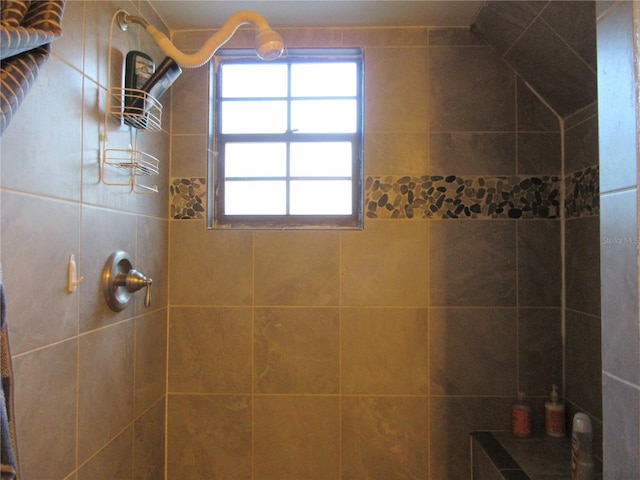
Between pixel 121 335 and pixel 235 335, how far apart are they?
1.47ft

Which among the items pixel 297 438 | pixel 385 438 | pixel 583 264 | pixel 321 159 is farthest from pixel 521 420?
pixel 321 159

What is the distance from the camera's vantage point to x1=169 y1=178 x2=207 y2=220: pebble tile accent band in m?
1.53

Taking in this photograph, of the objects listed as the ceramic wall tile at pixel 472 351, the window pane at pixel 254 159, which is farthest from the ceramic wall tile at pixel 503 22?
the ceramic wall tile at pixel 472 351

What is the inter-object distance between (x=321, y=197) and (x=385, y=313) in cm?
54

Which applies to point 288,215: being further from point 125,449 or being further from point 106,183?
point 125,449

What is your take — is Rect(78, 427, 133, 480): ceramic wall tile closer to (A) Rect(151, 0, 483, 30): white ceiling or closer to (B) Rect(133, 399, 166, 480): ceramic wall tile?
(B) Rect(133, 399, 166, 480): ceramic wall tile

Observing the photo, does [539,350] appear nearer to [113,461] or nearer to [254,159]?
[254,159]

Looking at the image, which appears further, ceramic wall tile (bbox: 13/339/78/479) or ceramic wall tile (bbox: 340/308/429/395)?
Answer: ceramic wall tile (bbox: 340/308/429/395)

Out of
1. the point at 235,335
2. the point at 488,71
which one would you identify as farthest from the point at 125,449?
the point at 488,71

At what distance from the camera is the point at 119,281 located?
3.61 feet

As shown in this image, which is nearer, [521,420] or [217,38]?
[217,38]

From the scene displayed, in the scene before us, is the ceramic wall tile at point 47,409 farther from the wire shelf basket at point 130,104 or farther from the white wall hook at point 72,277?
the wire shelf basket at point 130,104

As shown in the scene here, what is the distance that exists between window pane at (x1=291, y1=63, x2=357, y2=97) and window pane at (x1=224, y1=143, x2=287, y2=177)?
0.26 meters

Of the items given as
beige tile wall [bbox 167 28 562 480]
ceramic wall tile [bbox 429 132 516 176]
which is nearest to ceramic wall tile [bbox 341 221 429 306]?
beige tile wall [bbox 167 28 562 480]
